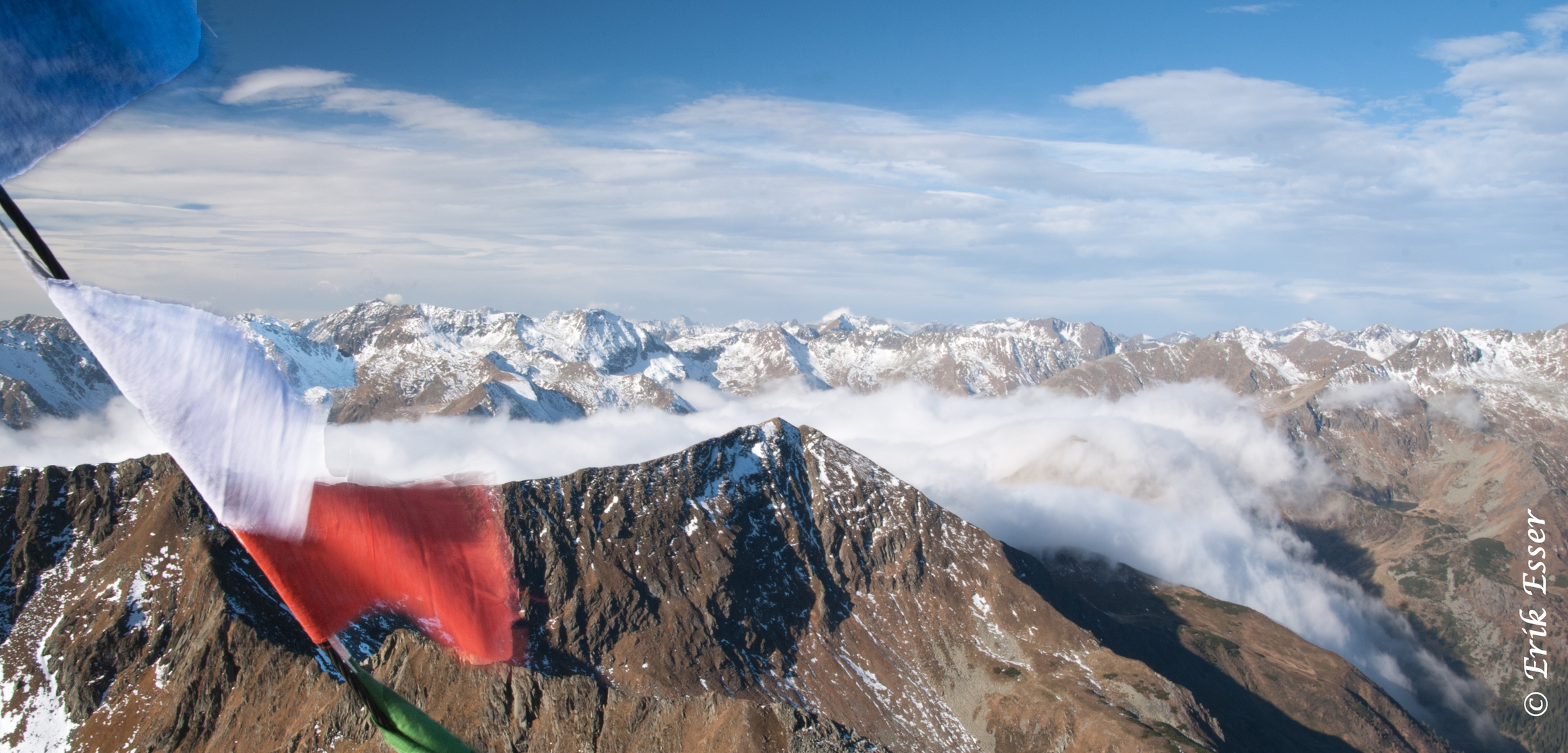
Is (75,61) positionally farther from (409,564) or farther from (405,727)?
(405,727)

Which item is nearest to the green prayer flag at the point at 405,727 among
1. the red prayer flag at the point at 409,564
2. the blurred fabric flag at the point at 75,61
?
the red prayer flag at the point at 409,564

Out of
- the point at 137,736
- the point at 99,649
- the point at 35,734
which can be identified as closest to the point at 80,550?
the point at 99,649

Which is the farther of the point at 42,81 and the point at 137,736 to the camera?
the point at 137,736

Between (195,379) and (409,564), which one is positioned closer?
(195,379)

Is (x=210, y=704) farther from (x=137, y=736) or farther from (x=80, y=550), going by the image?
(x=80, y=550)

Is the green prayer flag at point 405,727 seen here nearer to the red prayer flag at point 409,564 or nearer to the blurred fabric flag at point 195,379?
the blurred fabric flag at point 195,379

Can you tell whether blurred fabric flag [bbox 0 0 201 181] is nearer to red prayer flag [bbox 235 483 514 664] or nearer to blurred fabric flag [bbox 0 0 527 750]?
blurred fabric flag [bbox 0 0 527 750]

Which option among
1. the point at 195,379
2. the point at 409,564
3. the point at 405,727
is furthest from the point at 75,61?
the point at 405,727
